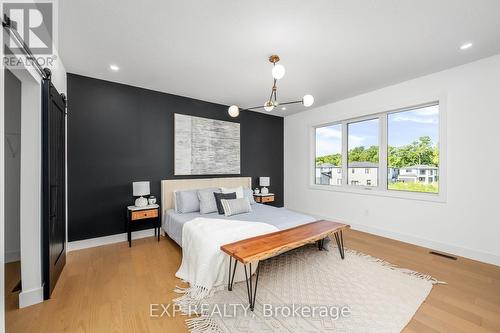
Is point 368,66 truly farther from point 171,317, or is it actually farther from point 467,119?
point 171,317

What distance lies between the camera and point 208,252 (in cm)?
218

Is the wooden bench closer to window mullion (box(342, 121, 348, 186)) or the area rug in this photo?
the area rug

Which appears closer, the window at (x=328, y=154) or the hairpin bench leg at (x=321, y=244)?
the hairpin bench leg at (x=321, y=244)

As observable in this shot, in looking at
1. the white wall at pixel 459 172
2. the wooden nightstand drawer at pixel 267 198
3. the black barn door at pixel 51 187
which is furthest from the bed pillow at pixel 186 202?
the white wall at pixel 459 172

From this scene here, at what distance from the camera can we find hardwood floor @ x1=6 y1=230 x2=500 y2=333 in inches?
67.2

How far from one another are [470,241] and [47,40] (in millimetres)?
5767

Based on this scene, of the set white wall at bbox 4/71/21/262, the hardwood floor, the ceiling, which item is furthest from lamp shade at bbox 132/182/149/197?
the ceiling

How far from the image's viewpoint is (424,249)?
10.5ft

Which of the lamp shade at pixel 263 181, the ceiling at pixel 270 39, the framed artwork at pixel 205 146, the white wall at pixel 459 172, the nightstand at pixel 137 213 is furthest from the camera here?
the lamp shade at pixel 263 181

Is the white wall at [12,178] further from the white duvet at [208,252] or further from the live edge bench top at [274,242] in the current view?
the live edge bench top at [274,242]

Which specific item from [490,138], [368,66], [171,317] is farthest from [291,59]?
[171,317]

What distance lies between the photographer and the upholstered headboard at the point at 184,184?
150 inches

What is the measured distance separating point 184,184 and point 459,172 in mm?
4367

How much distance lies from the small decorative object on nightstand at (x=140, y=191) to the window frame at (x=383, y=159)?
Result: 3.62 metres
